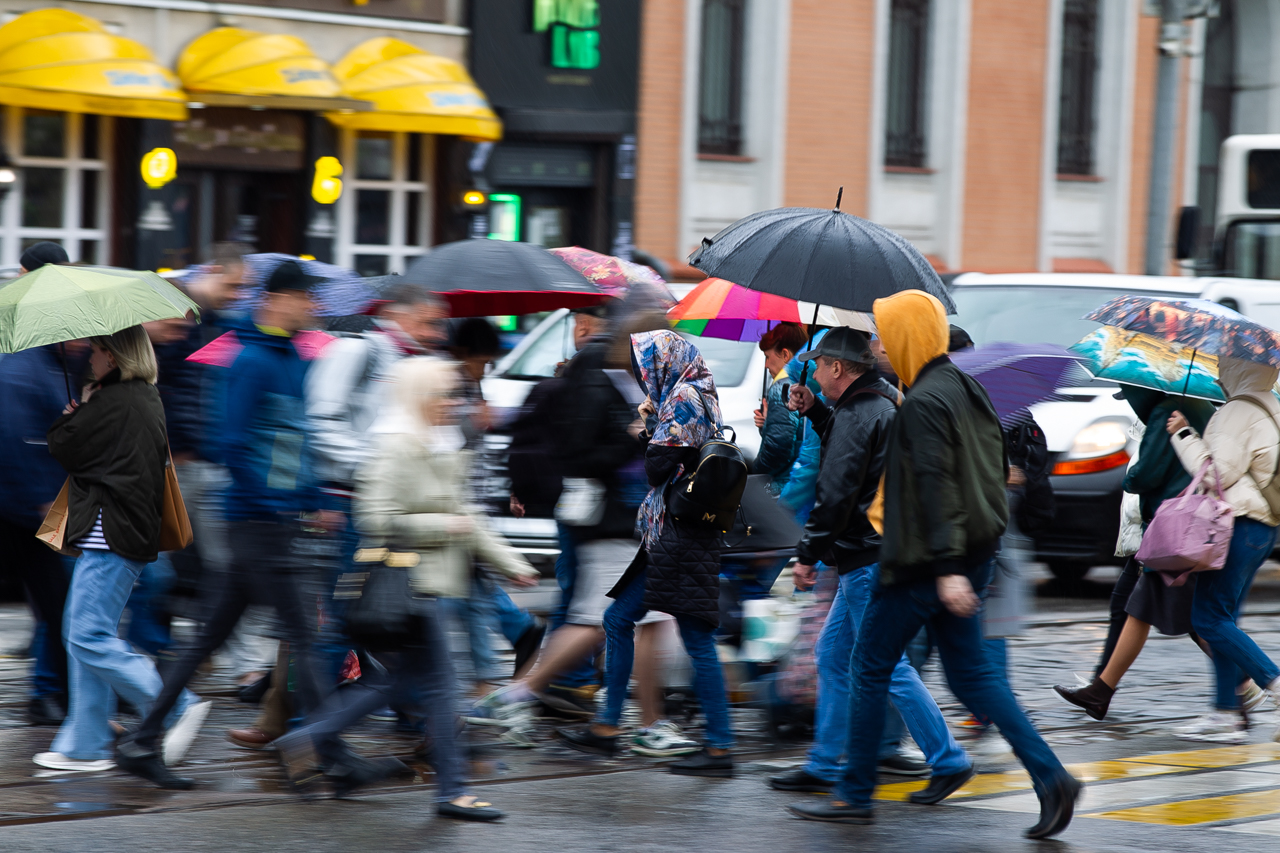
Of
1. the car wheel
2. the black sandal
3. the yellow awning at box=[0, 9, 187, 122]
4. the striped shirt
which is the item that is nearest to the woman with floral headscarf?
the black sandal

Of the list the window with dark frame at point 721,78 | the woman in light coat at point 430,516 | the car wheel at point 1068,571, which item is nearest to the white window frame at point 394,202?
the window with dark frame at point 721,78

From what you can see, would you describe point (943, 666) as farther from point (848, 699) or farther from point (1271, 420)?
point (1271, 420)

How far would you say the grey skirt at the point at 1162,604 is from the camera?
784cm

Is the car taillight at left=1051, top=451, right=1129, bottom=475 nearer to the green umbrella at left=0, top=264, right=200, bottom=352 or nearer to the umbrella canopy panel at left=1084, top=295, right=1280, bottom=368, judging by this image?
the umbrella canopy panel at left=1084, top=295, right=1280, bottom=368

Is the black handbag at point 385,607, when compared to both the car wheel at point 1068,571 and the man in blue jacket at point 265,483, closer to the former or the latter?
the man in blue jacket at point 265,483

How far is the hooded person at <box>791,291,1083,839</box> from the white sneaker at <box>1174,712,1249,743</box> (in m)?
2.21

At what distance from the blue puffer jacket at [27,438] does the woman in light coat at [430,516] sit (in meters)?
1.63

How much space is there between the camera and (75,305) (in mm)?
6527

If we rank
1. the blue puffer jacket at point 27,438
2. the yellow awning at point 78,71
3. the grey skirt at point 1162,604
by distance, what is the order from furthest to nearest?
the yellow awning at point 78,71 < the grey skirt at point 1162,604 < the blue puffer jacket at point 27,438

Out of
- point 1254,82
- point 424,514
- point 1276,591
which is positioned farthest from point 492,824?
point 1254,82

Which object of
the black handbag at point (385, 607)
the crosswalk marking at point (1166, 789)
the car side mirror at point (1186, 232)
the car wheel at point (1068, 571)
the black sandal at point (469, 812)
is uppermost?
the car side mirror at point (1186, 232)

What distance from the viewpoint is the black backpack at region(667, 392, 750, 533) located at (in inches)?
267

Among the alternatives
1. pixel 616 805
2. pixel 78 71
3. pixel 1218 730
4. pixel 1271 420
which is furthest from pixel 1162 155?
pixel 616 805

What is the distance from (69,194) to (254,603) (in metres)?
12.7
